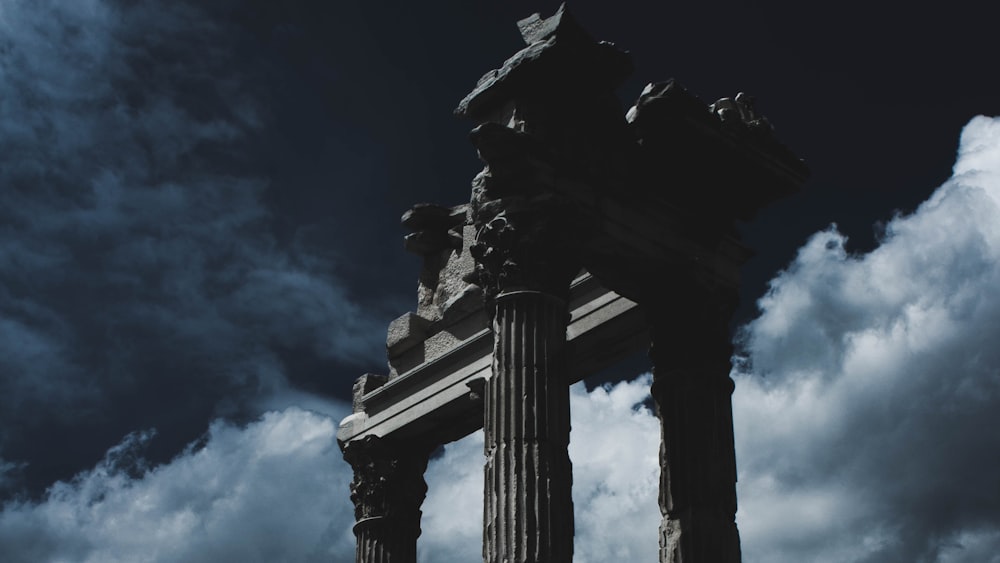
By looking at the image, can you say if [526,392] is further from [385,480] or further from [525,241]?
[385,480]

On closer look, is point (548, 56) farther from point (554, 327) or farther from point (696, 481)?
point (696, 481)

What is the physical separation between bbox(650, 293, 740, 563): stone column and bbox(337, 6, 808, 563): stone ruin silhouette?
0.7 inches

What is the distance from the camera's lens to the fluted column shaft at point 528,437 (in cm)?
1484

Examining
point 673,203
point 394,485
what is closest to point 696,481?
point 673,203

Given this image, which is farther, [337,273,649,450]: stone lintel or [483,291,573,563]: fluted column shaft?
[337,273,649,450]: stone lintel

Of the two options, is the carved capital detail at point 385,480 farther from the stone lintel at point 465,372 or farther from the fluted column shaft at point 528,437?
the fluted column shaft at point 528,437

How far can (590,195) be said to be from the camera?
54.7ft

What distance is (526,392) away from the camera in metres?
15.5

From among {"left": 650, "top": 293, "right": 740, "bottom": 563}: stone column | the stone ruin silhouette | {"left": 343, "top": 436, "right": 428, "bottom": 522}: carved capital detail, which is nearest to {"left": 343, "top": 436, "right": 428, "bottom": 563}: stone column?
{"left": 343, "top": 436, "right": 428, "bottom": 522}: carved capital detail

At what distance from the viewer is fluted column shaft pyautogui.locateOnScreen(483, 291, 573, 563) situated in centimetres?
1484

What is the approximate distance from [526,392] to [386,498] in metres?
7.10

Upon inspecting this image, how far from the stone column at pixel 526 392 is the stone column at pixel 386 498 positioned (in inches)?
251

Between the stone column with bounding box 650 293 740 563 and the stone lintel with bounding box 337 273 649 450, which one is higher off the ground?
the stone lintel with bounding box 337 273 649 450

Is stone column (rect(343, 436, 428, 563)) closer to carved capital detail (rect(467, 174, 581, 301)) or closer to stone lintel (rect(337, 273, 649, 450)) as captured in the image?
stone lintel (rect(337, 273, 649, 450))
